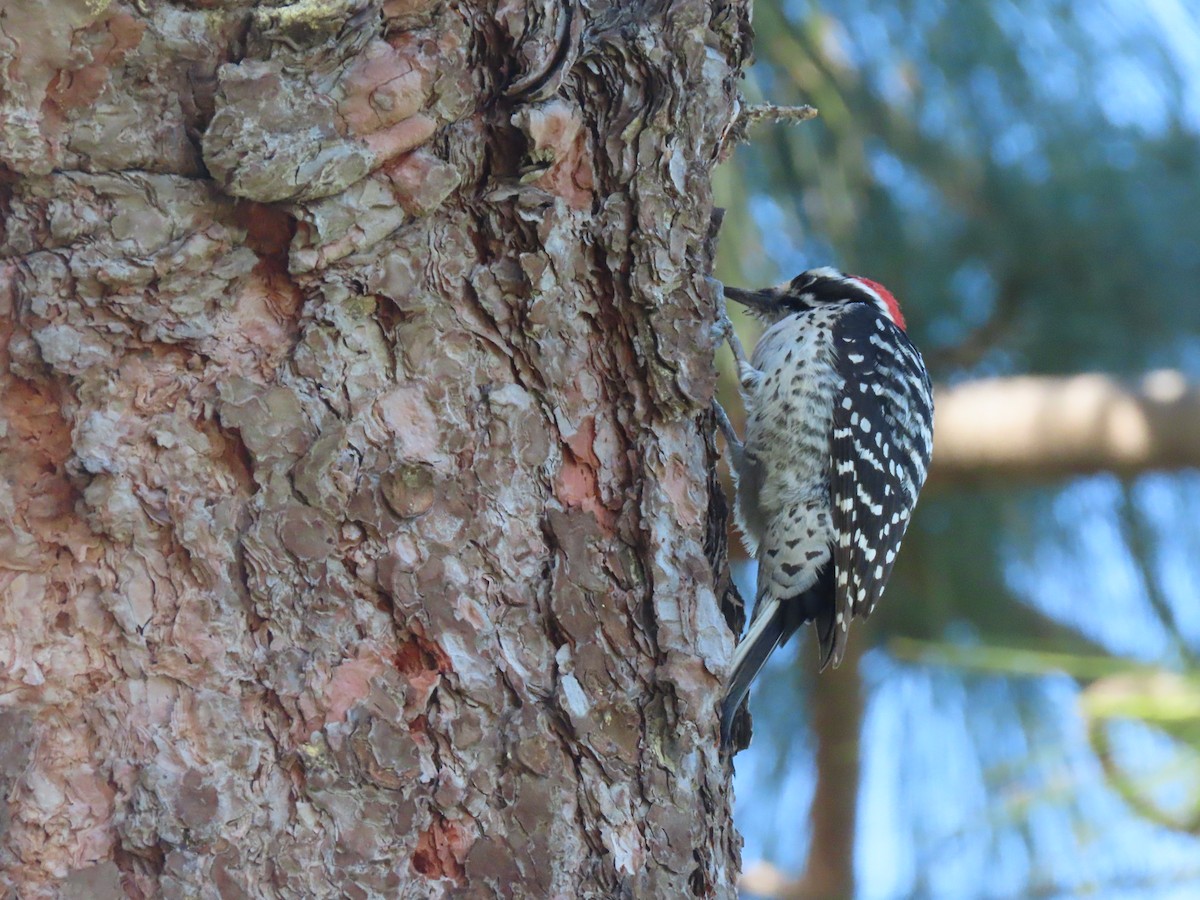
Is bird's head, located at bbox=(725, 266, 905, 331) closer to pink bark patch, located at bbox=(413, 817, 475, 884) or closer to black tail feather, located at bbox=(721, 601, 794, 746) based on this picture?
black tail feather, located at bbox=(721, 601, 794, 746)

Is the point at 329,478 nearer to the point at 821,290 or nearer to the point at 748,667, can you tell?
the point at 748,667

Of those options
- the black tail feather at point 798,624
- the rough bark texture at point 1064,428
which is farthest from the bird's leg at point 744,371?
the rough bark texture at point 1064,428

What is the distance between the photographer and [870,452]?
9.12ft

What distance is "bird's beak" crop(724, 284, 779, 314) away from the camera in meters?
3.02

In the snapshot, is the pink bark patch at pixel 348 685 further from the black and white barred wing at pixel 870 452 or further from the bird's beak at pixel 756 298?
the bird's beak at pixel 756 298

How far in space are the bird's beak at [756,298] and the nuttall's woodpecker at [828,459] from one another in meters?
0.10

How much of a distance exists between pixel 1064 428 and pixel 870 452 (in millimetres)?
646

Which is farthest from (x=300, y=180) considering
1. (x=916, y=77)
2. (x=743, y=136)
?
(x=916, y=77)

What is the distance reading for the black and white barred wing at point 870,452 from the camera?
2723mm

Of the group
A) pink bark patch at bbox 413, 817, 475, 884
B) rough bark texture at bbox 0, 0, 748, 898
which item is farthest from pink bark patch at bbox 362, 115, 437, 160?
pink bark patch at bbox 413, 817, 475, 884

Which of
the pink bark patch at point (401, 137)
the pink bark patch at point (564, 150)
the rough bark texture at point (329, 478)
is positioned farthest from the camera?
the pink bark patch at point (564, 150)

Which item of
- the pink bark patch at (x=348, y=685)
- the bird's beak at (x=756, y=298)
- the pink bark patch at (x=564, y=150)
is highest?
the bird's beak at (x=756, y=298)

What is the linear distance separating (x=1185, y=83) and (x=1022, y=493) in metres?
1.37

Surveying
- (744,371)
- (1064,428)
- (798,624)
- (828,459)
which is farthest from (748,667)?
A: (1064,428)
